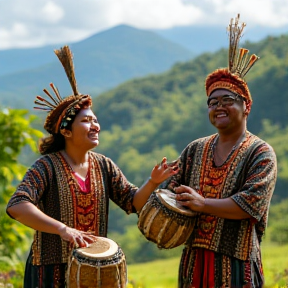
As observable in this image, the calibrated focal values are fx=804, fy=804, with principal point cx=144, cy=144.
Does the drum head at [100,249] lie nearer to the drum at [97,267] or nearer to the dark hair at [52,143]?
the drum at [97,267]

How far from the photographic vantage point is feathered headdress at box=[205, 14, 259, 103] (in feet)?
15.5

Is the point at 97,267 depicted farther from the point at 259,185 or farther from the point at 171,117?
the point at 171,117

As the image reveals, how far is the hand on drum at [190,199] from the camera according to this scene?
4537 mm

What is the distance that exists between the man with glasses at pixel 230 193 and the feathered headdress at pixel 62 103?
73 cm

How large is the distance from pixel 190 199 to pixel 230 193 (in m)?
0.26

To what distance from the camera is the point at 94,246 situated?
14.7 ft

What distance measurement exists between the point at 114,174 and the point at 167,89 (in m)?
72.6

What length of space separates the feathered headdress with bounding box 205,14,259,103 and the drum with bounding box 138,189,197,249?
2.33ft

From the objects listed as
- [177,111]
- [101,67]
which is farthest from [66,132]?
[101,67]

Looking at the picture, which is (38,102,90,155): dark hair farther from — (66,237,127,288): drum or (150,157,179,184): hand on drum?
(66,237,127,288): drum

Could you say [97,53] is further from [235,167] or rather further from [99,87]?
[235,167]

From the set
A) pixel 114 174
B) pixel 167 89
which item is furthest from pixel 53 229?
pixel 167 89

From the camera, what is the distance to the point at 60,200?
188 inches

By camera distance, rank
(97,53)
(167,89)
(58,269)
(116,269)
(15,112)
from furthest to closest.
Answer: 1. (97,53)
2. (167,89)
3. (15,112)
4. (58,269)
5. (116,269)
